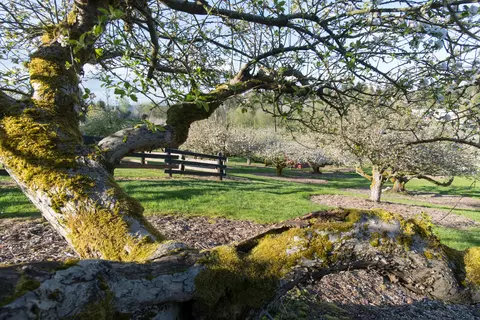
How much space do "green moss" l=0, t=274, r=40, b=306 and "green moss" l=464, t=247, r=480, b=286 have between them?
2.32 meters

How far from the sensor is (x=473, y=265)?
1996 mm

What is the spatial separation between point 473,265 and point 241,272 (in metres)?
1.52

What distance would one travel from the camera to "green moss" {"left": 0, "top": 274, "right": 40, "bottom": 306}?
997 millimetres

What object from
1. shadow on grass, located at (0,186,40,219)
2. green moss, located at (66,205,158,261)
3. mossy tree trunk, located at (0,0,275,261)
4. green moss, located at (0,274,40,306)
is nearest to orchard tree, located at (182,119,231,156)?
shadow on grass, located at (0,186,40,219)

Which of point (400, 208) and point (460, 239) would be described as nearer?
point (460, 239)

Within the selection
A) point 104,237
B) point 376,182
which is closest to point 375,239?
point 104,237

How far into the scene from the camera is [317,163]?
27484mm

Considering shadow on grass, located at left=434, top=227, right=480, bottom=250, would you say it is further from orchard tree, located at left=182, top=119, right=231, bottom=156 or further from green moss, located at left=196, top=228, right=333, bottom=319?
orchard tree, located at left=182, top=119, right=231, bottom=156

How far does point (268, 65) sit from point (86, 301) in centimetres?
317

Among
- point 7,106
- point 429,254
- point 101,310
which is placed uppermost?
point 7,106

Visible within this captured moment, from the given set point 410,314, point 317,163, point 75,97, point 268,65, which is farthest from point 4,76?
point 317,163

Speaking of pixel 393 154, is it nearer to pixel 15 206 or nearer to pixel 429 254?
pixel 429 254

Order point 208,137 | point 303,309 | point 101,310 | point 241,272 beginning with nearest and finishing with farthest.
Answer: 1. point 101,310
2. point 241,272
3. point 303,309
4. point 208,137

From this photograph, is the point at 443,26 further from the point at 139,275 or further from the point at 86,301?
the point at 86,301
